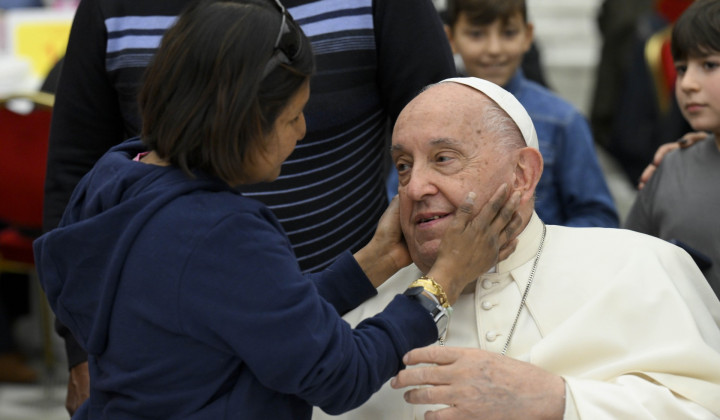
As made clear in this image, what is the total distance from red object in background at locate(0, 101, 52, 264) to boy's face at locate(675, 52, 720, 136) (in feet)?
9.81

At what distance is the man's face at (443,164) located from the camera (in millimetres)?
2297

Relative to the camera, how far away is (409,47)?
2561 millimetres

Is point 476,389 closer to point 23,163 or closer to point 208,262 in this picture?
point 208,262

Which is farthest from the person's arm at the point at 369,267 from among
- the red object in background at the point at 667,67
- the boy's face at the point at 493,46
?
the red object in background at the point at 667,67

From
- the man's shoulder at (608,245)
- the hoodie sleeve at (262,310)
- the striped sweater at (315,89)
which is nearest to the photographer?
the hoodie sleeve at (262,310)

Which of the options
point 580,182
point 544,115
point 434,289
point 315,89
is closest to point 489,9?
point 544,115

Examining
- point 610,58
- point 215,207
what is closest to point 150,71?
point 215,207

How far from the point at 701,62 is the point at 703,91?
0.09m

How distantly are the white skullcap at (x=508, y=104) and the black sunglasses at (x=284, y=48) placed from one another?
0.71 meters

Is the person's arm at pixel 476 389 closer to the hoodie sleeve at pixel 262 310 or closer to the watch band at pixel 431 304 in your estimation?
the watch band at pixel 431 304

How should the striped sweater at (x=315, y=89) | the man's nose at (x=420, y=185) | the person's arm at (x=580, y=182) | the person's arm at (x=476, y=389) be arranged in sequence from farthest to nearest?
the person's arm at (x=580, y=182) < the striped sweater at (x=315, y=89) < the man's nose at (x=420, y=185) < the person's arm at (x=476, y=389)

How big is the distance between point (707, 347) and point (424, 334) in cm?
71

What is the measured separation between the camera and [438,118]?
2336mm

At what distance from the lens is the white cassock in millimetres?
2137
